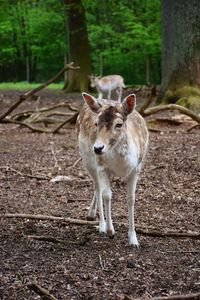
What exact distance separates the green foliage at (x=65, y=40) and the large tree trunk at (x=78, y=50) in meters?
1.05

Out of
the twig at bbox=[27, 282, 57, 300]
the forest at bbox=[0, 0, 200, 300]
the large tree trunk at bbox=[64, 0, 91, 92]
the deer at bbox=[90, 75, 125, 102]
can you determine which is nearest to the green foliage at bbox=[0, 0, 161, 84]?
the large tree trunk at bbox=[64, 0, 91, 92]

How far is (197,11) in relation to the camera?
11.3 m

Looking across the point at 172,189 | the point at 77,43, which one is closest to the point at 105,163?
the point at 172,189

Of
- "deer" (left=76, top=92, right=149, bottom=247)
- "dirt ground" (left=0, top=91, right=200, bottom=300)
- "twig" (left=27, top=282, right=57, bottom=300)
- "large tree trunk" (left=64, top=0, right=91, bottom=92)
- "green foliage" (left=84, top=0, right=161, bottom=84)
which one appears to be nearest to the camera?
"twig" (left=27, top=282, right=57, bottom=300)

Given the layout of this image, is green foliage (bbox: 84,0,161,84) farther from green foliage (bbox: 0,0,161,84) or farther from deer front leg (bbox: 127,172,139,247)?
deer front leg (bbox: 127,172,139,247)

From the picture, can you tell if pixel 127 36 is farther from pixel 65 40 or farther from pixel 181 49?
pixel 181 49

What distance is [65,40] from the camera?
32.0 meters

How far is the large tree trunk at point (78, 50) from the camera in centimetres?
2094

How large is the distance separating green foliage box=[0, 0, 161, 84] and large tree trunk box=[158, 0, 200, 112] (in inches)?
319

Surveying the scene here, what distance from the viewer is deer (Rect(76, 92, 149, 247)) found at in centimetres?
396

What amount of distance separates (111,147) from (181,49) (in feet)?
26.2

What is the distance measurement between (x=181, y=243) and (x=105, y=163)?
34.4 inches

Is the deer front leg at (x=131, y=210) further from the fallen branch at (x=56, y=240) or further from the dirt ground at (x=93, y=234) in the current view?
the fallen branch at (x=56, y=240)

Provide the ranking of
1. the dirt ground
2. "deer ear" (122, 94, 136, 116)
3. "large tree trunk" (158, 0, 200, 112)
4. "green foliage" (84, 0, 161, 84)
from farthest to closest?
"green foliage" (84, 0, 161, 84)
"large tree trunk" (158, 0, 200, 112)
"deer ear" (122, 94, 136, 116)
the dirt ground
